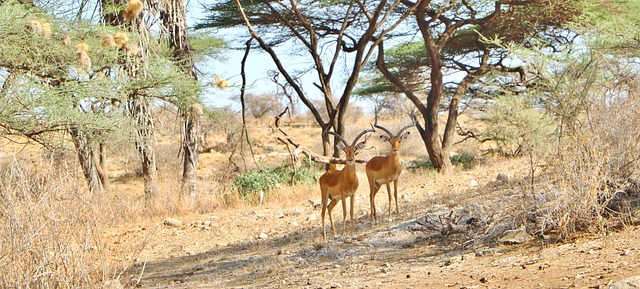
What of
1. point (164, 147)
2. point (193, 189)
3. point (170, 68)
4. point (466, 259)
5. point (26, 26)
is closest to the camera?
point (466, 259)

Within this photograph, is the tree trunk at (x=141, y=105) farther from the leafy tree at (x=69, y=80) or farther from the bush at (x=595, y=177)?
the bush at (x=595, y=177)

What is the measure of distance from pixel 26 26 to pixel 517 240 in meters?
8.05

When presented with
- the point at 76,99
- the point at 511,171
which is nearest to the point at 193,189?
the point at 76,99

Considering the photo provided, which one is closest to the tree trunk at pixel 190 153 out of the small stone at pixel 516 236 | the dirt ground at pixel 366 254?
the dirt ground at pixel 366 254

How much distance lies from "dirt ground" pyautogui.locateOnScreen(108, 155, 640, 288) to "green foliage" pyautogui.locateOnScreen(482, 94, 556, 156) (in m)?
8.33

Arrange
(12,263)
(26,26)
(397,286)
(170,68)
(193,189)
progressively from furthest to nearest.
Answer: (193,189) < (170,68) < (26,26) < (397,286) < (12,263)

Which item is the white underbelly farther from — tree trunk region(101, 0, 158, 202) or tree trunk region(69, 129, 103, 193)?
tree trunk region(101, 0, 158, 202)

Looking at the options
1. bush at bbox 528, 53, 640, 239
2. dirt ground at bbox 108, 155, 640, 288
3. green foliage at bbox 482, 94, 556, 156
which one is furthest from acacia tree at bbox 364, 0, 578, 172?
bush at bbox 528, 53, 640, 239

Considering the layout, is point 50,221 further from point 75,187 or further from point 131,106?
point 131,106

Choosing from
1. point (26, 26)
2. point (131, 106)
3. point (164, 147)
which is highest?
point (26, 26)

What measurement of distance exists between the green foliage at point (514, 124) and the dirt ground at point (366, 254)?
8331 millimetres

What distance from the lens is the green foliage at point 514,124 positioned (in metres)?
21.3

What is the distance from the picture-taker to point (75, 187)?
5.50m

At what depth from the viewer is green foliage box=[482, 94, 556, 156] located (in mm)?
21292
